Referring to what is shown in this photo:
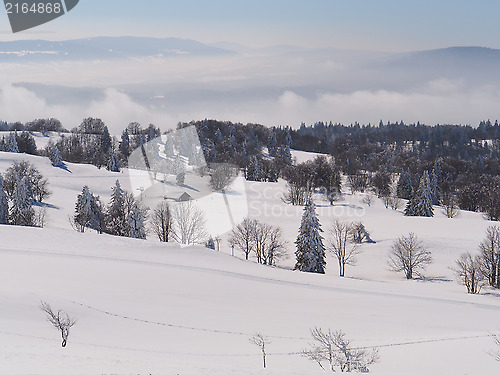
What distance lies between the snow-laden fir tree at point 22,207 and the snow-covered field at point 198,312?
610 inches

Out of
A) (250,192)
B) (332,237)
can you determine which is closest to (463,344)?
(332,237)

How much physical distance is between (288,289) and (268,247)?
17.4 metres

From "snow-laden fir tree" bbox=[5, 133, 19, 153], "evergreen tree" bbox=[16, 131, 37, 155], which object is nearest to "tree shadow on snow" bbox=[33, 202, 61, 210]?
"snow-laden fir tree" bbox=[5, 133, 19, 153]

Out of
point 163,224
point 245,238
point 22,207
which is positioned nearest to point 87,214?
point 22,207

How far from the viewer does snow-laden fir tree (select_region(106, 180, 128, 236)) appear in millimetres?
53188

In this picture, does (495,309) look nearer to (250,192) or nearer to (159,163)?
(250,192)

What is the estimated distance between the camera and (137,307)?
26578 millimetres

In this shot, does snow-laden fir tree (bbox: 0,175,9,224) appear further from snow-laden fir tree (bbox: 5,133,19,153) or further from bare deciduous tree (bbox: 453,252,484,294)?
snow-laden fir tree (bbox: 5,133,19,153)

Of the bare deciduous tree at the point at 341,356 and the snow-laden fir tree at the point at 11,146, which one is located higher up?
the snow-laden fir tree at the point at 11,146

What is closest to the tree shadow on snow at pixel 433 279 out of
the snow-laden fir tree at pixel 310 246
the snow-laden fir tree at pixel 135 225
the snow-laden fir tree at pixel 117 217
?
the snow-laden fir tree at pixel 310 246

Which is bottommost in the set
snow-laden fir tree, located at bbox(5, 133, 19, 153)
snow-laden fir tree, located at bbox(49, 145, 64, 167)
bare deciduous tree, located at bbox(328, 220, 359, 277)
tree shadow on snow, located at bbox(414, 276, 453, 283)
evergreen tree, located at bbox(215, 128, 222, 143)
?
tree shadow on snow, located at bbox(414, 276, 453, 283)

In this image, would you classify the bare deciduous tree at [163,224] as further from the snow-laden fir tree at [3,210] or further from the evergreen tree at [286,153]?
the evergreen tree at [286,153]

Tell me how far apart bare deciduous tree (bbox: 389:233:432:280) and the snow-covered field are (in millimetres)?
1556

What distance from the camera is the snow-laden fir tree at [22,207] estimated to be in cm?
5253
